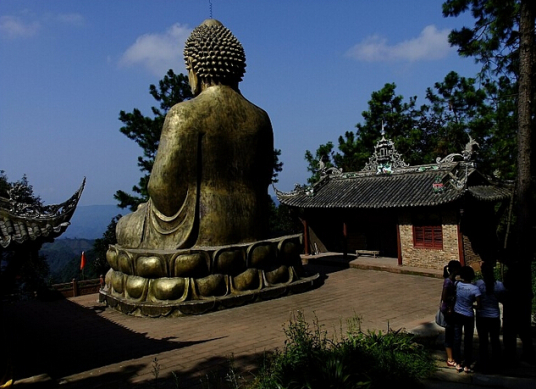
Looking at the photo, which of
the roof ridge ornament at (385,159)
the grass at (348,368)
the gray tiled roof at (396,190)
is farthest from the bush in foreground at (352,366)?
the roof ridge ornament at (385,159)

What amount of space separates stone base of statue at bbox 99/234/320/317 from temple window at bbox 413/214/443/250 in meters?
5.38

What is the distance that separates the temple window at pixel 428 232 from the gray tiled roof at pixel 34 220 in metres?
9.72

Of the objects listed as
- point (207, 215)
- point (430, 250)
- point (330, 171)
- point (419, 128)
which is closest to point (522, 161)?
point (207, 215)

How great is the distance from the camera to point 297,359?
4.66 metres

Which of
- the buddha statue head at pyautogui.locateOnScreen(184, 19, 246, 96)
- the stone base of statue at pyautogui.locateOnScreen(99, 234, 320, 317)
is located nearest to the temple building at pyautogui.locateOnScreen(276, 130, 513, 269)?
the stone base of statue at pyautogui.locateOnScreen(99, 234, 320, 317)

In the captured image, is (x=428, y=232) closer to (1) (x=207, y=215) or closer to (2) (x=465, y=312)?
(1) (x=207, y=215)

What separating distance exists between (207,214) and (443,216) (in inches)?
284

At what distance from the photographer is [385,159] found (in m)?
16.2

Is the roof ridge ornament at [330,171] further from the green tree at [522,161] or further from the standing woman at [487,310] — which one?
the standing woman at [487,310]

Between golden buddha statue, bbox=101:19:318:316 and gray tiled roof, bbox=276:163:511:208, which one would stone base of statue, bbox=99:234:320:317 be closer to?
golden buddha statue, bbox=101:19:318:316

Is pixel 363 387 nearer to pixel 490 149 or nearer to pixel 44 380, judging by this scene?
pixel 44 380

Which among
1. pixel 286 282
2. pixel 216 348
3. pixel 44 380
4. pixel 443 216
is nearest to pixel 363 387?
pixel 216 348

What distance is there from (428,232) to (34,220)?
34.5 feet

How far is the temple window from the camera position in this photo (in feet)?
43.1
